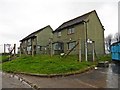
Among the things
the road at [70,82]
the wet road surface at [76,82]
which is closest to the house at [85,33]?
the wet road surface at [76,82]

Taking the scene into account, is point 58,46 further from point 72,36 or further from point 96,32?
point 96,32

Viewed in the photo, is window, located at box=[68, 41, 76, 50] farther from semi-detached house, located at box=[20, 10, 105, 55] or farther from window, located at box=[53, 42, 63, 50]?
window, located at box=[53, 42, 63, 50]

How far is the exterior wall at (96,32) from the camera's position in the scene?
33097 millimetres

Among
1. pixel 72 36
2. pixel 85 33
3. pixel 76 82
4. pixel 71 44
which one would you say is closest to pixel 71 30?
pixel 72 36

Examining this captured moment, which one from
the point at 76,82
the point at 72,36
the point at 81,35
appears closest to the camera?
the point at 76,82

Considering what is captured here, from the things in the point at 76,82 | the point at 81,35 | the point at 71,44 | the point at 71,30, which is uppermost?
the point at 71,30

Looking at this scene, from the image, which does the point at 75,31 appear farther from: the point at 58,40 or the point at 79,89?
the point at 79,89

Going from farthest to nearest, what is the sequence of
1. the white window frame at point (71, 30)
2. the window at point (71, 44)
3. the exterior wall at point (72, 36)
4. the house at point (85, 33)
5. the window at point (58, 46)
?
the window at point (58, 46), the white window frame at point (71, 30), the window at point (71, 44), the exterior wall at point (72, 36), the house at point (85, 33)

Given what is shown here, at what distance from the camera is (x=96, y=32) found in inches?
1350

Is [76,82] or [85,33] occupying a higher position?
[85,33]

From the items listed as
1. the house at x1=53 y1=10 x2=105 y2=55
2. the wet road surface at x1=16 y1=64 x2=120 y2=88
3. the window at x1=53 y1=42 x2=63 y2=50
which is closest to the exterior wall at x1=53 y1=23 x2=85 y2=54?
the house at x1=53 y1=10 x2=105 y2=55

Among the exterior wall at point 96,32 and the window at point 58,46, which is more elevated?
the exterior wall at point 96,32

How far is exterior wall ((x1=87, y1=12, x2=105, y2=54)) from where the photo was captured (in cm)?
3310

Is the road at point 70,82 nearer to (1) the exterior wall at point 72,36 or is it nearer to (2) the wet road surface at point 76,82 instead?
(2) the wet road surface at point 76,82
